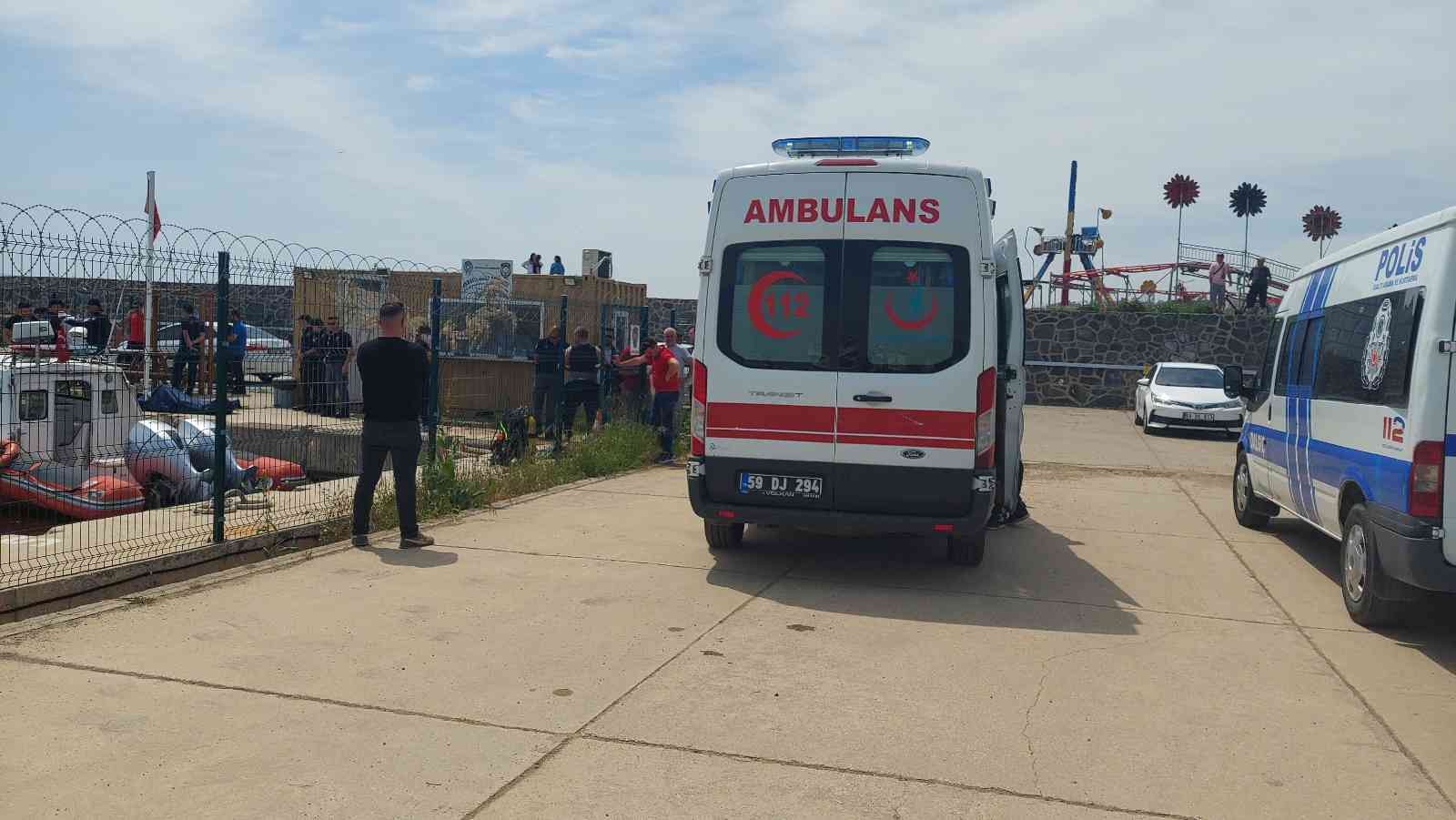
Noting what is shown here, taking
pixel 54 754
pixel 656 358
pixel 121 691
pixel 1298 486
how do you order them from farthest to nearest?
pixel 656 358 < pixel 1298 486 < pixel 121 691 < pixel 54 754

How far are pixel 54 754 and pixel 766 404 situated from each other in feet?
14.9

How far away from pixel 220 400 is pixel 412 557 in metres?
1.63

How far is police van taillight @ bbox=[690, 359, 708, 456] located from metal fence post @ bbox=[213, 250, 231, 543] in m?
3.09

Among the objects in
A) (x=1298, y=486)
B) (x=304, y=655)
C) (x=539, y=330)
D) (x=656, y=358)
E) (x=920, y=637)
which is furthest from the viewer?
(x=539, y=330)

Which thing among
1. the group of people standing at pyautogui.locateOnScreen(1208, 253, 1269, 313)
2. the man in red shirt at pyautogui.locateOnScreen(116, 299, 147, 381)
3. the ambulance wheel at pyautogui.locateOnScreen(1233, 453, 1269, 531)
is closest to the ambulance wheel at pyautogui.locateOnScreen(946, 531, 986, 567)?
the ambulance wheel at pyautogui.locateOnScreen(1233, 453, 1269, 531)

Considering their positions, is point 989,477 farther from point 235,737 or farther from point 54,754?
point 54,754

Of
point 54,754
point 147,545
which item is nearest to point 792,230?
point 147,545

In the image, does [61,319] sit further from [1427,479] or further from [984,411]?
[1427,479]

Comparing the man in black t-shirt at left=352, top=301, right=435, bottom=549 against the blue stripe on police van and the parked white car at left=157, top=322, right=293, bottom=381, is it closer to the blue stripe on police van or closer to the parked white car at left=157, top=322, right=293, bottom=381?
the parked white car at left=157, top=322, right=293, bottom=381

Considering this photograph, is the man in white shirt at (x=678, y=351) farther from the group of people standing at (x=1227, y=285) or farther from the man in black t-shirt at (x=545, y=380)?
the group of people standing at (x=1227, y=285)

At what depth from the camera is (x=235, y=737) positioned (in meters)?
4.51

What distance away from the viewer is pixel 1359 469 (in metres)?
6.94

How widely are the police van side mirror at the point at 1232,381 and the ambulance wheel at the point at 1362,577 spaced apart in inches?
102

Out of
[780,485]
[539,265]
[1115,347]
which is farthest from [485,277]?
[1115,347]
